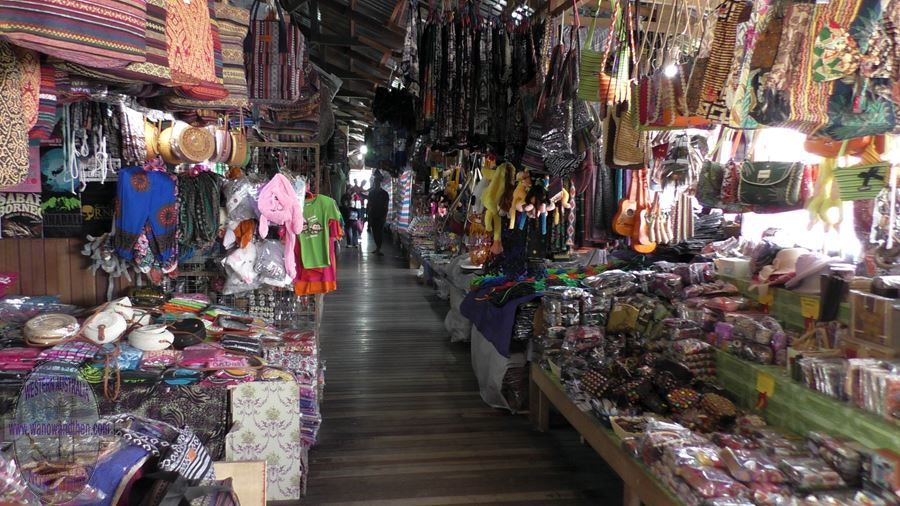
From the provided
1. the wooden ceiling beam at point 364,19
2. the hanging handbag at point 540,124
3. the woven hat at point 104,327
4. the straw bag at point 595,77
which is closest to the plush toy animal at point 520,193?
the hanging handbag at point 540,124

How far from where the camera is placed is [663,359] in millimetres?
3193

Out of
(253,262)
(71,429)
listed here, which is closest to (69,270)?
(253,262)

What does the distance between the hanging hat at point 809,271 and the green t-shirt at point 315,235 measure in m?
2.91

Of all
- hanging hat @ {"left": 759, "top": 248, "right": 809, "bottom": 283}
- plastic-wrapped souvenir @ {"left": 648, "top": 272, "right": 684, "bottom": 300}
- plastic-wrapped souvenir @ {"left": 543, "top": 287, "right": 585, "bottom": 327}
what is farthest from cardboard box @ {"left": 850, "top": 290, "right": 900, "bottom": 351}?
plastic-wrapped souvenir @ {"left": 543, "top": 287, "right": 585, "bottom": 327}

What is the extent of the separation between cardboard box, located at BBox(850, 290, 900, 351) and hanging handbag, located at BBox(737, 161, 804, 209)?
807 millimetres

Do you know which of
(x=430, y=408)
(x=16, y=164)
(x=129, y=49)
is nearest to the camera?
(x=129, y=49)

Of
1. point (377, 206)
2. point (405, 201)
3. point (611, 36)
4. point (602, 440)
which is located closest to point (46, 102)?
point (611, 36)

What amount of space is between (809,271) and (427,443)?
8.09ft

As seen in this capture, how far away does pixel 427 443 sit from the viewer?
414cm

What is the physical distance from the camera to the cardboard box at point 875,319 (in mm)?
2182

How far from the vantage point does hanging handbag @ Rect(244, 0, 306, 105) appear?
4.03 metres

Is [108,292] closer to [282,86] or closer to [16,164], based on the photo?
[282,86]

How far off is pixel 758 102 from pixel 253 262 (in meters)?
3.22

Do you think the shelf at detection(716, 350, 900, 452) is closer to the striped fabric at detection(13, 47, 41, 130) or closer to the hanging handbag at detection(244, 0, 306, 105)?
the striped fabric at detection(13, 47, 41, 130)
